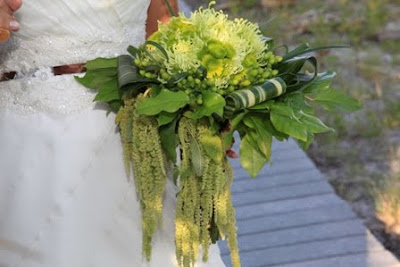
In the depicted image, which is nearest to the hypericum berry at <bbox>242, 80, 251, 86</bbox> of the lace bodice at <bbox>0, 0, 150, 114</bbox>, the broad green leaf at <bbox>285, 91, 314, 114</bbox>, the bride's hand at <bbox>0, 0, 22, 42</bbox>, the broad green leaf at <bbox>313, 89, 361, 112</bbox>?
the broad green leaf at <bbox>285, 91, 314, 114</bbox>

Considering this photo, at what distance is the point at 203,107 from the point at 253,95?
0.13 meters

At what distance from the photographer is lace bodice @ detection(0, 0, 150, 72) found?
2619mm

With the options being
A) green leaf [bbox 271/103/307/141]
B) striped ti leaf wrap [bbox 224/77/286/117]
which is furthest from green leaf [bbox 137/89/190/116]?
green leaf [bbox 271/103/307/141]

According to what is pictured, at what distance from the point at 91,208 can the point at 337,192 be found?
2935 mm

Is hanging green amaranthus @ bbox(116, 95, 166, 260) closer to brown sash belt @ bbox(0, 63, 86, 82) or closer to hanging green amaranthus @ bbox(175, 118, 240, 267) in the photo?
hanging green amaranthus @ bbox(175, 118, 240, 267)

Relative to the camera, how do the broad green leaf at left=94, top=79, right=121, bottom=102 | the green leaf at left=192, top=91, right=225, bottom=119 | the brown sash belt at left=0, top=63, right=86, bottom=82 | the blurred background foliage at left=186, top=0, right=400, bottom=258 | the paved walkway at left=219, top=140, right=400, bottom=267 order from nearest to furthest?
the green leaf at left=192, top=91, right=225, bottom=119 < the broad green leaf at left=94, top=79, right=121, bottom=102 < the brown sash belt at left=0, top=63, right=86, bottom=82 < the paved walkway at left=219, top=140, right=400, bottom=267 < the blurred background foliage at left=186, top=0, right=400, bottom=258

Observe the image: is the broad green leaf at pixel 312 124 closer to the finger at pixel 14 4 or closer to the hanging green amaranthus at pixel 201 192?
the hanging green amaranthus at pixel 201 192

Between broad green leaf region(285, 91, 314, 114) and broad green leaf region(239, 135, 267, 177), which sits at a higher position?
broad green leaf region(285, 91, 314, 114)

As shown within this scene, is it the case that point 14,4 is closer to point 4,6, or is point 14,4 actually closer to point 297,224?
point 4,6

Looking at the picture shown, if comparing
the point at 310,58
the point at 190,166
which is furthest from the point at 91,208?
the point at 310,58

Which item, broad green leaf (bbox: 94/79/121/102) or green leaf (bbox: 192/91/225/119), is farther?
broad green leaf (bbox: 94/79/121/102)

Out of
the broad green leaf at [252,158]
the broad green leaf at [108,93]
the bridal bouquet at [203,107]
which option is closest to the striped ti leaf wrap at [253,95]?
the bridal bouquet at [203,107]

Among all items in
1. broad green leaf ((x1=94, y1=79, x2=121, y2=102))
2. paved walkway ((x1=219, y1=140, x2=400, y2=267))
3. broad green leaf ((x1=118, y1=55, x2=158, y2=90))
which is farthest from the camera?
paved walkway ((x1=219, y1=140, x2=400, y2=267))

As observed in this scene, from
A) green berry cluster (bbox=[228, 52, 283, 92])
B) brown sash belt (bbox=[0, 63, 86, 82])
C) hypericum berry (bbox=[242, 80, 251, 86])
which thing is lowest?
hypericum berry (bbox=[242, 80, 251, 86])
